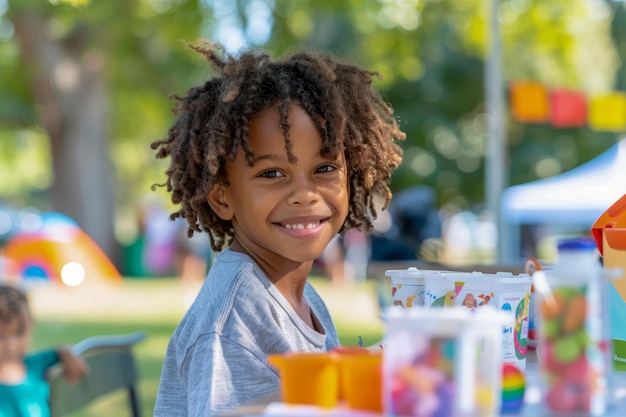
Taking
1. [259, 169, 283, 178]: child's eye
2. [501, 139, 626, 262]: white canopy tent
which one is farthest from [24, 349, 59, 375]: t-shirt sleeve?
[501, 139, 626, 262]: white canopy tent

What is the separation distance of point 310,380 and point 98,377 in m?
1.73

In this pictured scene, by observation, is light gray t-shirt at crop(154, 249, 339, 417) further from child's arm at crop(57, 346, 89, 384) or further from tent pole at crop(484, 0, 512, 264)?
tent pole at crop(484, 0, 512, 264)

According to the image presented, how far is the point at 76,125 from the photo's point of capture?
17.3 meters

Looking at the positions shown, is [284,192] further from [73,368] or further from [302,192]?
Result: [73,368]

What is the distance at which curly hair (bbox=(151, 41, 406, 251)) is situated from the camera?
6.03 feet

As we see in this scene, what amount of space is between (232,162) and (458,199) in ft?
81.5

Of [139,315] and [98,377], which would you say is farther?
[139,315]

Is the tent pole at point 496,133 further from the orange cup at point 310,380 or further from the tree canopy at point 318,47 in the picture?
the orange cup at point 310,380

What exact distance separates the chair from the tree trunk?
13.8 meters

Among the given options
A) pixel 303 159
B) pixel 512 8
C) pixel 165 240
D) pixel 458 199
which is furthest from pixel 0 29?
pixel 303 159

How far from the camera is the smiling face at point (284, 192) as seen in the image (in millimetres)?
1800

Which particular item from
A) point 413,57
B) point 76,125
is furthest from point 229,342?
point 76,125

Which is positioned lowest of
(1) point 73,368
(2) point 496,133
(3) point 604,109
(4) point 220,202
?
(1) point 73,368

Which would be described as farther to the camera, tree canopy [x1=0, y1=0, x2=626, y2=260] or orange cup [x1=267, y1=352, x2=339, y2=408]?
tree canopy [x1=0, y1=0, x2=626, y2=260]
